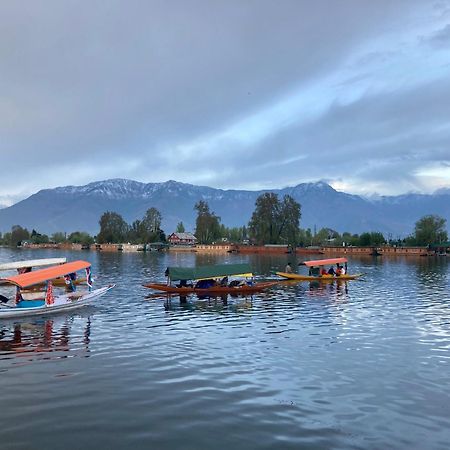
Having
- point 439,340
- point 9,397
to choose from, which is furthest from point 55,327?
point 439,340

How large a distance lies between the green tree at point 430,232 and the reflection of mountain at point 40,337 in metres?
183

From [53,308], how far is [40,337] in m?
9.07

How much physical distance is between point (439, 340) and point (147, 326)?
64.5 feet

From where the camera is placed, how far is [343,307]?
4372 cm

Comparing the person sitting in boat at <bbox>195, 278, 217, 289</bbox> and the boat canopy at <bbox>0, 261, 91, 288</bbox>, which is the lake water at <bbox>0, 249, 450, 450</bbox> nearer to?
the boat canopy at <bbox>0, 261, 91, 288</bbox>

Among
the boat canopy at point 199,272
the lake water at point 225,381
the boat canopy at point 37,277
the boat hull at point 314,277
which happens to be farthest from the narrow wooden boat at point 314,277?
the boat canopy at point 37,277

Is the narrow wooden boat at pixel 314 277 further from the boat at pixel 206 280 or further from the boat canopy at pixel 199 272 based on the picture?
the boat canopy at pixel 199 272

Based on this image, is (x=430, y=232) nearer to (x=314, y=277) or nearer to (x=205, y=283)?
(x=314, y=277)

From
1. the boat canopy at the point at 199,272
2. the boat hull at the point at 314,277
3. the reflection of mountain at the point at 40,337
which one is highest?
the boat canopy at the point at 199,272

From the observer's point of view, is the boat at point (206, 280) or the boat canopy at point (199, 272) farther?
the boat at point (206, 280)

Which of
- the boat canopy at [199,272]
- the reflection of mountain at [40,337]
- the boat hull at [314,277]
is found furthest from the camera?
the boat hull at [314,277]

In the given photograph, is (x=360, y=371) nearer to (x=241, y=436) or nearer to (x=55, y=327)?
(x=241, y=436)

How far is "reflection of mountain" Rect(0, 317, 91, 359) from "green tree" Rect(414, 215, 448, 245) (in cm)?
18299

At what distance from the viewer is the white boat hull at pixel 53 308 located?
35844 mm
